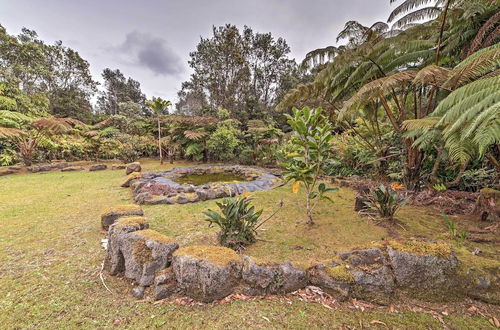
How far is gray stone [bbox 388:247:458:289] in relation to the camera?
4.59 feet

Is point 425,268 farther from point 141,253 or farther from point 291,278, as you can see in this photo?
point 141,253

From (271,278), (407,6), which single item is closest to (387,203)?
(271,278)

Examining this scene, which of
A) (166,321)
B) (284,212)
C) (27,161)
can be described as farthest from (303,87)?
(27,161)

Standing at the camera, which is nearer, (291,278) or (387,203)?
(291,278)

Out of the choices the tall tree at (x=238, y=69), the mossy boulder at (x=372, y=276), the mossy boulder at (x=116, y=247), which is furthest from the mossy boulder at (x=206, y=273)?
the tall tree at (x=238, y=69)

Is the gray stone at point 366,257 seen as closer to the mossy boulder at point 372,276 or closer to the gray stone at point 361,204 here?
the mossy boulder at point 372,276

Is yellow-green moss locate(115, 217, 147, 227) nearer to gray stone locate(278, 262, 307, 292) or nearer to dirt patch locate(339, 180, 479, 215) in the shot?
gray stone locate(278, 262, 307, 292)

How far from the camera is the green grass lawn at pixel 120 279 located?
1.24m

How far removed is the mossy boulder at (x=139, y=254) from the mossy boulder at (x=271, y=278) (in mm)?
717

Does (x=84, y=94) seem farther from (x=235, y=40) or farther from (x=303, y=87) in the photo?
(x=303, y=87)

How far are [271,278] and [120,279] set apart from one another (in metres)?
1.32

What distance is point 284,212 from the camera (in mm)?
3160

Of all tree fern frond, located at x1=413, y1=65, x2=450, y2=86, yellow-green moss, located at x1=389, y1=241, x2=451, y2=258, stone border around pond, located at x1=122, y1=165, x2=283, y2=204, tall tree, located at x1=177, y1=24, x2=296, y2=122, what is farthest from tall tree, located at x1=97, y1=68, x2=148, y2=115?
yellow-green moss, located at x1=389, y1=241, x2=451, y2=258

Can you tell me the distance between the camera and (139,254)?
5.49 feet
